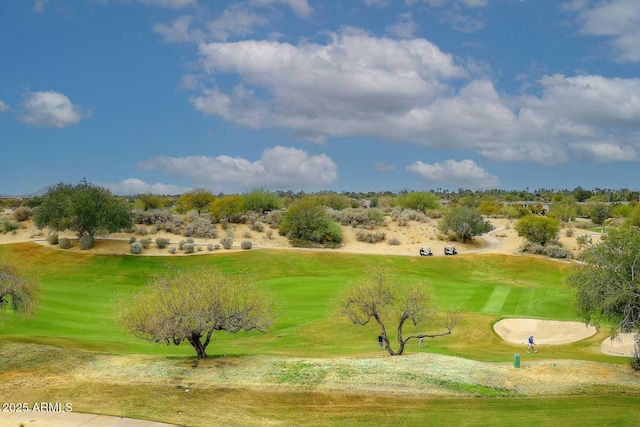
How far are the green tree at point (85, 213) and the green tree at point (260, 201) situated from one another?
42.1m

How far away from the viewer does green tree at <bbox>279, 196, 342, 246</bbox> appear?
97.2 meters

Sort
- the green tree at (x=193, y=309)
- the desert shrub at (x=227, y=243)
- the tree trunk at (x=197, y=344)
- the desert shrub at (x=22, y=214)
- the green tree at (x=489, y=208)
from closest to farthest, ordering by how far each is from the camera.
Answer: the green tree at (x=193, y=309), the tree trunk at (x=197, y=344), the desert shrub at (x=227, y=243), the desert shrub at (x=22, y=214), the green tree at (x=489, y=208)

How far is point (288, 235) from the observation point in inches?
3952

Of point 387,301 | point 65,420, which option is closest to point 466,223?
point 387,301

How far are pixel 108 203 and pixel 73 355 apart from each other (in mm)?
56105

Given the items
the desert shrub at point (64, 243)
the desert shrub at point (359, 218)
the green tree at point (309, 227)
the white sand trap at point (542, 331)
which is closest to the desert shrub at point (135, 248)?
the desert shrub at point (64, 243)

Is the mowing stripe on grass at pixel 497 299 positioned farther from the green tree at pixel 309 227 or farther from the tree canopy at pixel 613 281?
A: the green tree at pixel 309 227

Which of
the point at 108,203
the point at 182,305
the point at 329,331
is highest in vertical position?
the point at 108,203

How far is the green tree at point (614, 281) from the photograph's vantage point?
87.8ft

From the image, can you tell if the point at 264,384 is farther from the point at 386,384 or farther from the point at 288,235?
the point at 288,235

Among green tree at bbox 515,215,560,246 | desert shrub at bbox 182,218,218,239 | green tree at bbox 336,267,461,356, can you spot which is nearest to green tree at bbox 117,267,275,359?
green tree at bbox 336,267,461,356

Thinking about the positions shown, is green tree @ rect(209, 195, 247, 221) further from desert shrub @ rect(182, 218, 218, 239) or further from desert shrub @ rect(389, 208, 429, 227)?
desert shrub @ rect(389, 208, 429, 227)

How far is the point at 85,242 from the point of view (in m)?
79.5

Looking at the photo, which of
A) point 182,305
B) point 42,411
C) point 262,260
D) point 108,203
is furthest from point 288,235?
point 42,411
